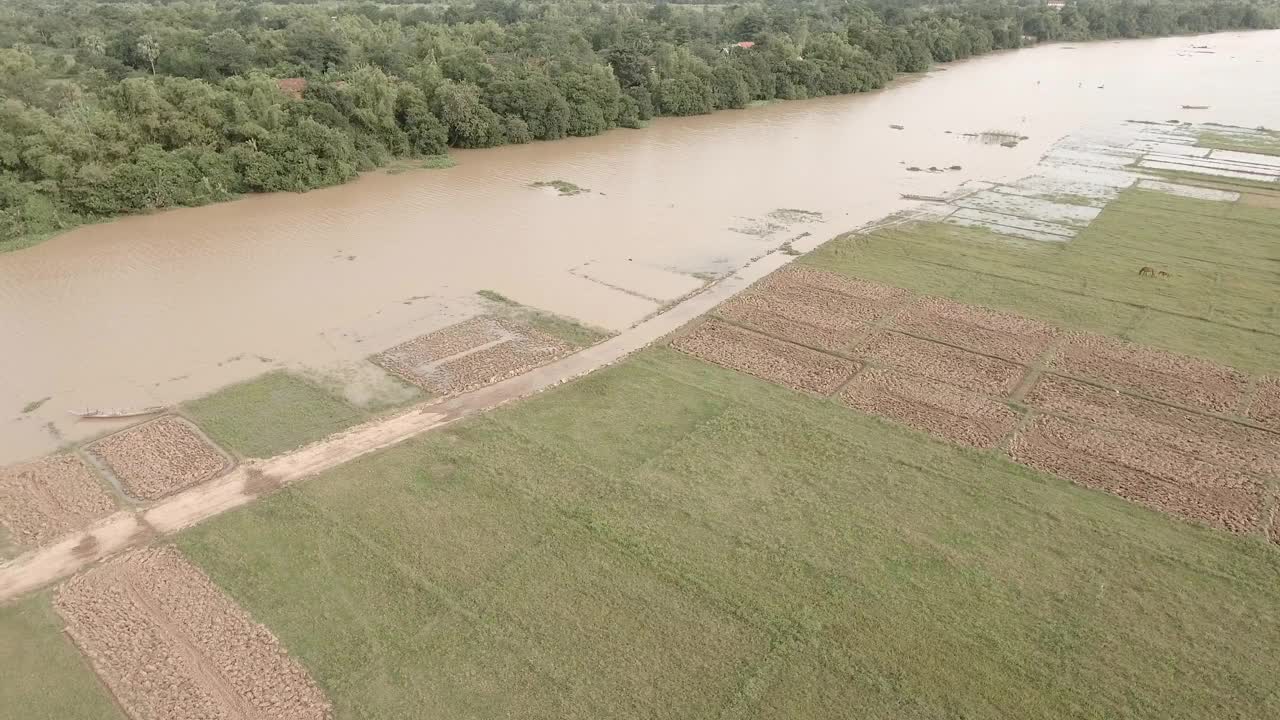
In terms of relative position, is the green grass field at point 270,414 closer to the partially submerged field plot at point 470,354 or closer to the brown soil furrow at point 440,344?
the brown soil furrow at point 440,344

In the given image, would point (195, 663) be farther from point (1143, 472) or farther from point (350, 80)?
point (350, 80)

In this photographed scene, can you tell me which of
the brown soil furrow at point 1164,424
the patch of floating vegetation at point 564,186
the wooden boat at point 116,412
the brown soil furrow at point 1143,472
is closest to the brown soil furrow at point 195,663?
the wooden boat at point 116,412

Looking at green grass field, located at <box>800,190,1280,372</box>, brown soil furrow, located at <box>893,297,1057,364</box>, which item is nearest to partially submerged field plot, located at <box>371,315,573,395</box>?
brown soil furrow, located at <box>893,297,1057,364</box>

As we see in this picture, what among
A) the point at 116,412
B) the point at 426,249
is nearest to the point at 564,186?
the point at 426,249

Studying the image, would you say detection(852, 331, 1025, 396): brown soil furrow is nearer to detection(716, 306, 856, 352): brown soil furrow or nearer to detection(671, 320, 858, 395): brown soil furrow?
detection(716, 306, 856, 352): brown soil furrow

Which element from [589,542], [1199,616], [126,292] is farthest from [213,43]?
[1199,616]

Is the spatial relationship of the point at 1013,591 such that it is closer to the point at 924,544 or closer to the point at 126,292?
the point at 924,544
